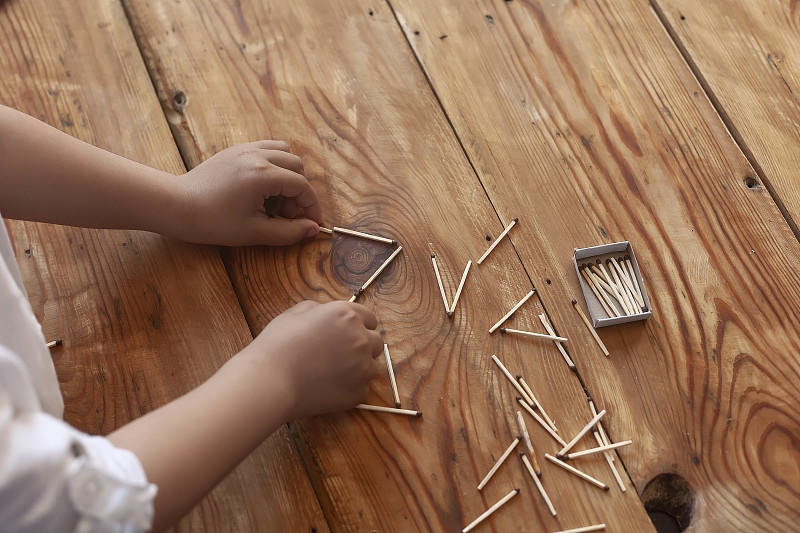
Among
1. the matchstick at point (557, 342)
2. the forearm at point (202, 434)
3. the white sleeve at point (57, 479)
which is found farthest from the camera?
the matchstick at point (557, 342)

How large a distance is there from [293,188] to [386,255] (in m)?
0.19

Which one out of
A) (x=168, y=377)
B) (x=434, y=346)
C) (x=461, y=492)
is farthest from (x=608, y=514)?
(x=168, y=377)

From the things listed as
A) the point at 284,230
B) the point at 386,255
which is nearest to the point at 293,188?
the point at 284,230

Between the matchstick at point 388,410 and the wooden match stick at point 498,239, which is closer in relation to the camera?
the matchstick at point 388,410

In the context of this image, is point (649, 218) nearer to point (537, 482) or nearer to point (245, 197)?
point (537, 482)

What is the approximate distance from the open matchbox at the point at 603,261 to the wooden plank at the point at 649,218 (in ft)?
0.07

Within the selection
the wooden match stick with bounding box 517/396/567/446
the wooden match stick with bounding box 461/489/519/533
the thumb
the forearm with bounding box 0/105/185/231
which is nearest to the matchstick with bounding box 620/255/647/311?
the wooden match stick with bounding box 517/396/567/446

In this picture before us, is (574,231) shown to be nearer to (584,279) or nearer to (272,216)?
(584,279)

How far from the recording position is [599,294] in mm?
1023

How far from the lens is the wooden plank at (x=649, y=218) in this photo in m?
0.93

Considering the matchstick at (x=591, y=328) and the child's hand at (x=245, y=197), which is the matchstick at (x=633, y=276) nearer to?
the matchstick at (x=591, y=328)

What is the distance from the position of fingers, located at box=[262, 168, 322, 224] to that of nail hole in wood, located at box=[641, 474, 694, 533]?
2.16 ft

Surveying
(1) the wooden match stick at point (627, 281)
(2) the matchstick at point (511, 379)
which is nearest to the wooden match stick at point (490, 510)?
(2) the matchstick at point (511, 379)

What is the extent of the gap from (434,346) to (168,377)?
15.8 inches
